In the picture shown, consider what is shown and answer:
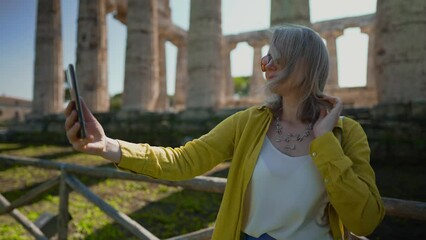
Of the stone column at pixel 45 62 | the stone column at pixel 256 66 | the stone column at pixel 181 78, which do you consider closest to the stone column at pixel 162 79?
the stone column at pixel 181 78

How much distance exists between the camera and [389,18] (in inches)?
304

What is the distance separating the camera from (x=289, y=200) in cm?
142

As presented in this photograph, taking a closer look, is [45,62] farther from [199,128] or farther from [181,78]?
[199,128]

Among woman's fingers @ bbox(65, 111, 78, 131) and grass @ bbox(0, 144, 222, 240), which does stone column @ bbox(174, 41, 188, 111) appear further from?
woman's fingers @ bbox(65, 111, 78, 131)

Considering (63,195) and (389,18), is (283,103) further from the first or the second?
(389,18)

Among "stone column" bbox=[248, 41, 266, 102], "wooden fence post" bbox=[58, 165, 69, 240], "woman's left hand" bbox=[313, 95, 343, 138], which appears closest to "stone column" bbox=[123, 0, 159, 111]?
"wooden fence post" bbox=[58, 165, 69, 240]

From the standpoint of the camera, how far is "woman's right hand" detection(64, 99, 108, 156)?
1.34 meters

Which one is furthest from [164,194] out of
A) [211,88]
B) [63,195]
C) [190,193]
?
[211,88]

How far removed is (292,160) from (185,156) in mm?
578

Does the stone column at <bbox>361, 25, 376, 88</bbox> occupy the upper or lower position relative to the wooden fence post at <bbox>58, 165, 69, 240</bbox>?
upper

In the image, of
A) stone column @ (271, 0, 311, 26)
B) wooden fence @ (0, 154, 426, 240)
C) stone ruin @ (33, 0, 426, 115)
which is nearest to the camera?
wooden fence @ (0, 154, 426, 240)

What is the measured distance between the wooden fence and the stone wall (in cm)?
579

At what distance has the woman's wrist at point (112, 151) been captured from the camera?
59.4 inches

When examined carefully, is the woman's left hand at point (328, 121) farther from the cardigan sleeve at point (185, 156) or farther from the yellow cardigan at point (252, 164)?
the cardigan sleeve at point (185, 156)
